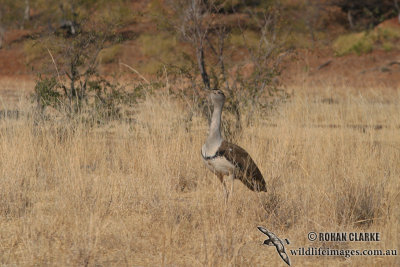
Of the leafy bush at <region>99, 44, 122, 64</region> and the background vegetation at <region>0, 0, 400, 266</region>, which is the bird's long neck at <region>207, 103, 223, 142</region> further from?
the leafy bush at <region>99, 44, 122, 64</region>

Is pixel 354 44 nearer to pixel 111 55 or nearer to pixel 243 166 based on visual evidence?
pixel 111 55

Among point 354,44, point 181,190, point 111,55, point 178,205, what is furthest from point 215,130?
point 354,44

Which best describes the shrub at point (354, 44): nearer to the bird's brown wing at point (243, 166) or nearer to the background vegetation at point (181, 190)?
the background vegetation at point (181, 190)

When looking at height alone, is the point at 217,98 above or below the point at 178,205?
above

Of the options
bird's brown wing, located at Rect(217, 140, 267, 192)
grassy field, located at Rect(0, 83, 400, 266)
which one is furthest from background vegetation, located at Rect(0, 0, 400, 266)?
bird's brown wing, located at Rect(217, 140, 267, 192)

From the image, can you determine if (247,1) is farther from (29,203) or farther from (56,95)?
(29,203)

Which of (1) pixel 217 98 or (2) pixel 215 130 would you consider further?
(1) pixel 217 98

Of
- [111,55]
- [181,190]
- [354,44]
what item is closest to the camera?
[181,190]

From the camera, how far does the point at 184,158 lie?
21.6ft

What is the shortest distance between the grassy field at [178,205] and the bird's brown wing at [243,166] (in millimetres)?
141

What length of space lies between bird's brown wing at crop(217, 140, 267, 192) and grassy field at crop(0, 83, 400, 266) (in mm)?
141

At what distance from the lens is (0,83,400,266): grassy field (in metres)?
4.05

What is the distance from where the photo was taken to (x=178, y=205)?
485 cm

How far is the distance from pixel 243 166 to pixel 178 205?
678 millimetres
